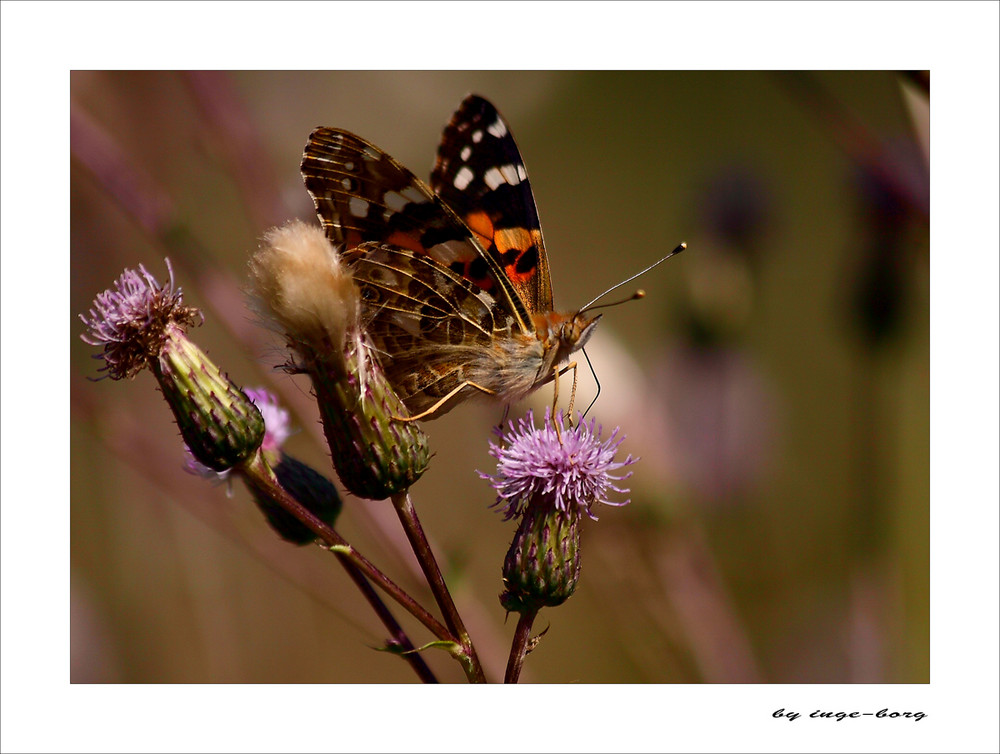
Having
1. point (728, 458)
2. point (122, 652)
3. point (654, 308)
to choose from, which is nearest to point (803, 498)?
point (728, 458)

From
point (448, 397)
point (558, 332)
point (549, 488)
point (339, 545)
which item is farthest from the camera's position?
point (558, 332)

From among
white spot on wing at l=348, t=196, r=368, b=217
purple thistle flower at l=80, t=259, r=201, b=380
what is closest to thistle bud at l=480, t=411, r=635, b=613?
white spot on wing at l=348, t=196, r=368, b=217

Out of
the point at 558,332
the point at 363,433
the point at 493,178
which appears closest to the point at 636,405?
the point at 558,332

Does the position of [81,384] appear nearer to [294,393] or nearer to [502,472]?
[294,393]

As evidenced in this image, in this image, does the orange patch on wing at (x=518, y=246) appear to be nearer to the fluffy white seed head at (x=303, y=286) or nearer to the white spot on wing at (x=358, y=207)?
the white spot on wing at (x=358, y=207)

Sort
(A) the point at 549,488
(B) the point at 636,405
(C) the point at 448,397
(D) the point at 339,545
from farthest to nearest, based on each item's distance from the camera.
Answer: (B) the point at 636,405 < (C) the point at 448,397 < (A) the point at 549,488 < (D) the point at 339,545

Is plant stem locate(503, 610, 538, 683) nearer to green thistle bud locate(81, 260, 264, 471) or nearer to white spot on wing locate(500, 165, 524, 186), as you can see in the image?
green thistle bud locate(81, 260, 264, 471)

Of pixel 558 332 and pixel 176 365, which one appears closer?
pixel 176 365

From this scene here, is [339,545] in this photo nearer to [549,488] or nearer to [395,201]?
[549,488]
